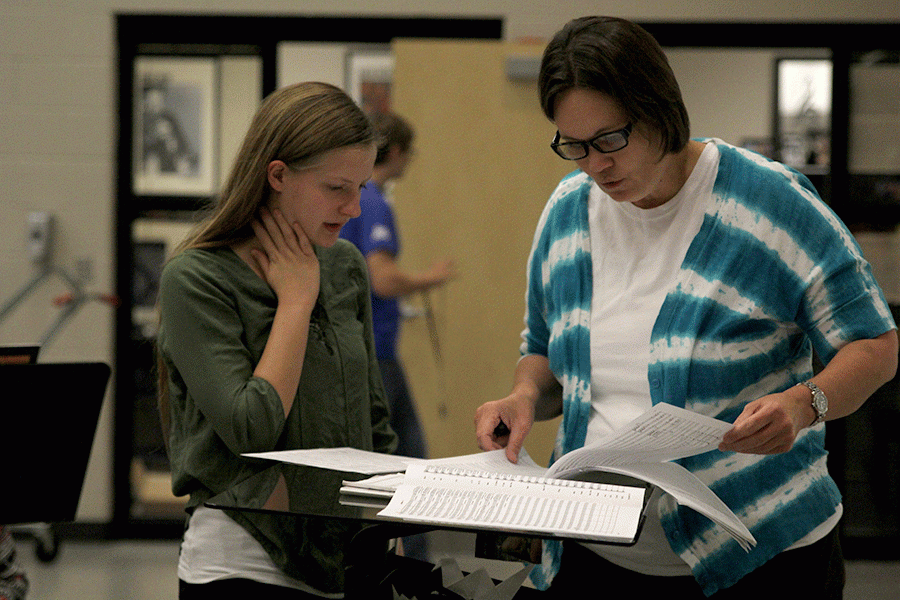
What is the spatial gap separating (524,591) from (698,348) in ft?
1.47

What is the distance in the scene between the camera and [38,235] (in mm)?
3896

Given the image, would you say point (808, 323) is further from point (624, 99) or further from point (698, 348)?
point (624, 99)

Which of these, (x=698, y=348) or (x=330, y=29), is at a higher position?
(x=330, y=29)

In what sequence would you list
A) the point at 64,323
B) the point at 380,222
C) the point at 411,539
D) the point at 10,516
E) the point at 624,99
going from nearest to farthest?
the point at 624,99 → the point at 10,516 → the point at 411,539 → the point at 380,222 → the point at 64,323

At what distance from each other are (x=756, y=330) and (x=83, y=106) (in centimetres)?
357

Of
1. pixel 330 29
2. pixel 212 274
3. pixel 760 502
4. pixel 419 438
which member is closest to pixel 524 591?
pixel 760 502

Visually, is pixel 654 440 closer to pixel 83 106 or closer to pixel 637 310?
pixel 637 310

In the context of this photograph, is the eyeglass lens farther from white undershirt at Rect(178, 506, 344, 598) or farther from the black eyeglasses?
white undershirt at Rect(178, 506, 344, 598)

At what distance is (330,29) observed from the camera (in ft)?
13.1

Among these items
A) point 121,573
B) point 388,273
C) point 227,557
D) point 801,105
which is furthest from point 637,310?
point 801,105

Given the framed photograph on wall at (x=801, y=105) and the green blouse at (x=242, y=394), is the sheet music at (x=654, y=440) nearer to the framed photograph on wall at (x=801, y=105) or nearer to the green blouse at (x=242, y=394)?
the green blouse at (x=242, y=394)

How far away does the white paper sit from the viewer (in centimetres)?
107

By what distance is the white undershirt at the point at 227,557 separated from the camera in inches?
47.0

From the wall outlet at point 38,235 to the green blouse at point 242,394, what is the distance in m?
2.98
